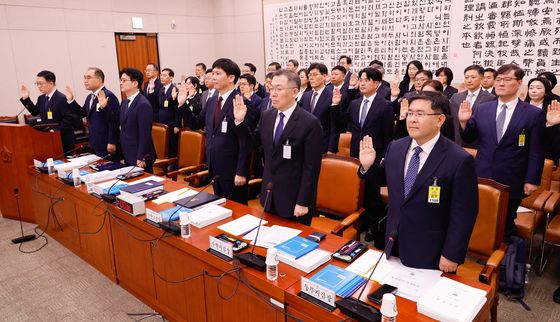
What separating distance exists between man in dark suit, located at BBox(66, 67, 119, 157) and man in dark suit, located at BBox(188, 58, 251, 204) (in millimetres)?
1335

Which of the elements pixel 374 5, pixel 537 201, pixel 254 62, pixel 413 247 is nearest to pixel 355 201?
pixel 413 247

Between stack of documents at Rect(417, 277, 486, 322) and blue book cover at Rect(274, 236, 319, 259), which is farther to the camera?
blue book cover at Rect(274, 236, 319, 259)

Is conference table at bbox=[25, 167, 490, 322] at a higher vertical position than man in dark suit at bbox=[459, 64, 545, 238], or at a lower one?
lower

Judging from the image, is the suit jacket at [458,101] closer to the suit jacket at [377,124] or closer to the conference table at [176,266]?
the suit jacket at [377,124]

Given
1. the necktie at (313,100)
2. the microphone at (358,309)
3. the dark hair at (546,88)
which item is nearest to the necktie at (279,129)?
the microphone at (358,309)

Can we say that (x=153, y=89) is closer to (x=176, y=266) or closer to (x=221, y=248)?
(x=176, y=266)

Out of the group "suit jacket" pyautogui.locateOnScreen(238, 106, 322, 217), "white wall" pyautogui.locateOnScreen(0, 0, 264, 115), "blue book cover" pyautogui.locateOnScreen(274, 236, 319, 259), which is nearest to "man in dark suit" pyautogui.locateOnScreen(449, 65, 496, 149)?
"suit jacket" pyautogui.locateOnScreen(238, 106, 322, 217)

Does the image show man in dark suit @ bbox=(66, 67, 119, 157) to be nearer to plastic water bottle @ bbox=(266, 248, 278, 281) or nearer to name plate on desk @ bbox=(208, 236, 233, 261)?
name plate on desk @ bbox=(208, 236, 233, 261)

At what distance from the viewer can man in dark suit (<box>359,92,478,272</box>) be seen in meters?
1.84

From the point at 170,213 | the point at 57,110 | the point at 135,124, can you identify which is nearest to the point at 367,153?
the point at 170,213

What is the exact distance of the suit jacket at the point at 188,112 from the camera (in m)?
5.22

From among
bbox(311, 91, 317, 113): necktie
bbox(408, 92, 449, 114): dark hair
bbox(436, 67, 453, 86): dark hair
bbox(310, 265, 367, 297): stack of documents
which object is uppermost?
bbox(436, 67, 453, 86): dark hair

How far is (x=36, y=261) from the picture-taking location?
3.69 metres

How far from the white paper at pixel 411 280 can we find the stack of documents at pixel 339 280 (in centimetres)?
13
